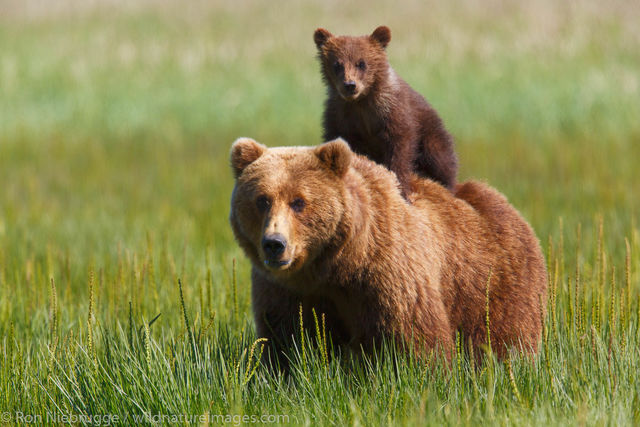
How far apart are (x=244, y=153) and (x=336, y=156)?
47 cm

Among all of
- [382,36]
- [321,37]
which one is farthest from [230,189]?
[382,36]

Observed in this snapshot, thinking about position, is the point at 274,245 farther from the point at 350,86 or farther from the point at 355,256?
the point at 350,86

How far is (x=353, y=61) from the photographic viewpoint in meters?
5.11

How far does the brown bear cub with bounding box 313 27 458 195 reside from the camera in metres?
4.79

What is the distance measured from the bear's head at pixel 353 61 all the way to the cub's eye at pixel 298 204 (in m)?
1.04

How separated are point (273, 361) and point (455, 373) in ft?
3.09

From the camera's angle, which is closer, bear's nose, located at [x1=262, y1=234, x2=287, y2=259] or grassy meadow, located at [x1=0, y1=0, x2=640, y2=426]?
bear's nose, located at [x1=262, y1=234, x2=287, y2=259]

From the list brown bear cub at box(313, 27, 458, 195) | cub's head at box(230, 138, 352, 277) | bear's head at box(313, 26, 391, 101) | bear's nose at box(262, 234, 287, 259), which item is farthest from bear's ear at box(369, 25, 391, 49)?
bear's nose at box(262, 234, 287, 259)

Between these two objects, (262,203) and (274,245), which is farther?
(262,203)

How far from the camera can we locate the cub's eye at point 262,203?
3982 mm

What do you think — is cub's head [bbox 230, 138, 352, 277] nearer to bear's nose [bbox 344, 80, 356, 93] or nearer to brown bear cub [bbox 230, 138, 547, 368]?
brown bear cub [bbox 230, 138, 547, 368]

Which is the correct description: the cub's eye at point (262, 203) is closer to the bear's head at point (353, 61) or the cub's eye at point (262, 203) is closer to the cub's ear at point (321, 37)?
the bear's head at point (353, 61)

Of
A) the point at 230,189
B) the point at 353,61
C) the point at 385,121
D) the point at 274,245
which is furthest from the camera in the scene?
the point at 230,189

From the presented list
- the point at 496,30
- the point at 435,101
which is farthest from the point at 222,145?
the point at 496,30
